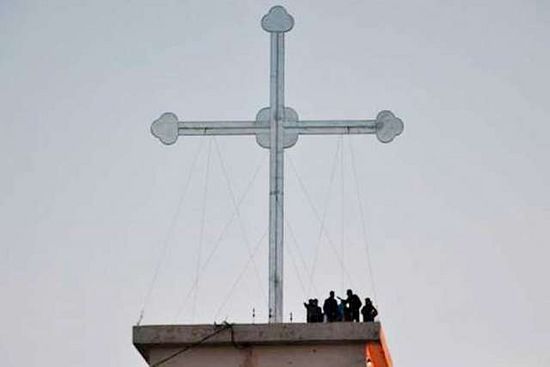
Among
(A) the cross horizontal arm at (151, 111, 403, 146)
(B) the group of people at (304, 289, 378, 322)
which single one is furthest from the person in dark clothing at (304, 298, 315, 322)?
(A) the cross horizontal arm at (151, 111, 403, 146)

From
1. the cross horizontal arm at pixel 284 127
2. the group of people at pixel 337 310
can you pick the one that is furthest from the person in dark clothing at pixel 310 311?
the cross horizontal arm at pixel 284 127

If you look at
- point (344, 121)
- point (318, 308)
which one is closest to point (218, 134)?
point (344, 121)

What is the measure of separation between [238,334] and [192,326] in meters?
0.73

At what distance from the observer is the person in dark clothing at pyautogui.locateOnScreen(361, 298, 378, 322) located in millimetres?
16562

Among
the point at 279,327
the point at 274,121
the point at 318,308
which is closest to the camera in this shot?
the point at 279,327

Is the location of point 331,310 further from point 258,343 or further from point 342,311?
point 258,343

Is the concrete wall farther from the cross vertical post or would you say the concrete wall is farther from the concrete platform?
the cross vertical post

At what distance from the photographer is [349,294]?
16.9 m

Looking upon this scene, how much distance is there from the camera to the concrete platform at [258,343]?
15.6 metres

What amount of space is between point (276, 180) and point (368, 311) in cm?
265

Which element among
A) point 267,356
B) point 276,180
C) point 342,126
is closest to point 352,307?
point 267,356

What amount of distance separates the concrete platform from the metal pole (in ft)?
2.23

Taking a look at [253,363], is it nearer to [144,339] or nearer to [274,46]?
[144,339]

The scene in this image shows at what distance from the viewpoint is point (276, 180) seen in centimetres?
1738
